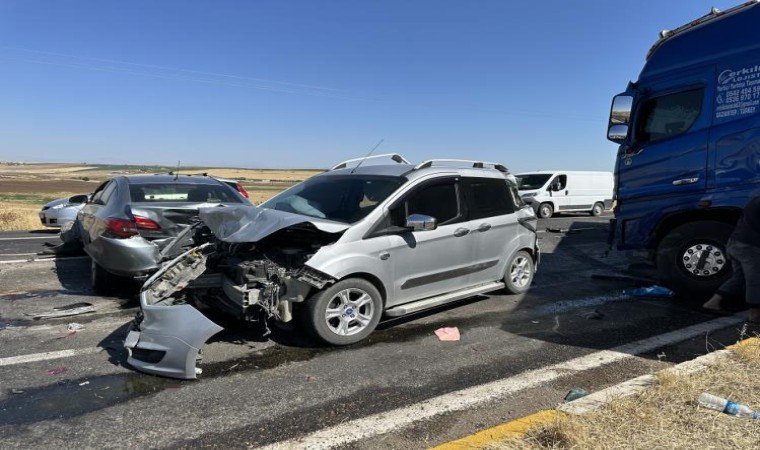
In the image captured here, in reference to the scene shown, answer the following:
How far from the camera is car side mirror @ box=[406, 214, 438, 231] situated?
5.00 metres

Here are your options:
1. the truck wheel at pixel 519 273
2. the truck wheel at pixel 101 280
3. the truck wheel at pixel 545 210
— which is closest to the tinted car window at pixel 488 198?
the truck wheel at pixel 519 273

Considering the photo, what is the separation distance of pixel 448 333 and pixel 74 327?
3732mm

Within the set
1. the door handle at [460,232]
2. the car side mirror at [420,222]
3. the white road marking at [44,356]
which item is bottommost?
the white road marking at [44,356]

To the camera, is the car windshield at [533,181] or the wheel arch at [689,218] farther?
the car windshield at [533,181]

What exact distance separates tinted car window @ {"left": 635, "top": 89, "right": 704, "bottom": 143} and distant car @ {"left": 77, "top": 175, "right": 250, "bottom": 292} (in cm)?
555

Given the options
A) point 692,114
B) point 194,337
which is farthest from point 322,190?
point 692,114

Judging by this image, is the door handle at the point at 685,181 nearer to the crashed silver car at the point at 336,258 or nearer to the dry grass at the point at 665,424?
the crashed silver car at the point at 336,258

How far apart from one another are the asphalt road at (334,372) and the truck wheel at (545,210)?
13.8m

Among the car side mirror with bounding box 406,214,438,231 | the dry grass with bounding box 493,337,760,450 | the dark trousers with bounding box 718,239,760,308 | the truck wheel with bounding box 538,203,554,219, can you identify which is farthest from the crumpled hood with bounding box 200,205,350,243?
the truck wheel with bounding box 538,203,554,219

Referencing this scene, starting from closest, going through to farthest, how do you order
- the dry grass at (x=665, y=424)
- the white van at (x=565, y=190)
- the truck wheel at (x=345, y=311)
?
the dry grass at (x=665, y=424) < the truck wheel at (x=345, y=311) < the white van at (x=565, y=190)

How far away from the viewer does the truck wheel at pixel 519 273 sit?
6488 mm

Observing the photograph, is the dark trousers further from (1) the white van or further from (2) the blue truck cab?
(1) the white van

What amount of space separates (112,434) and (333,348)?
76.7 inches

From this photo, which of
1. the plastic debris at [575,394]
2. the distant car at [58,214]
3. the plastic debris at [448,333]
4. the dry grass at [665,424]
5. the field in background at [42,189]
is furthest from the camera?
the field in background at [42,189]
